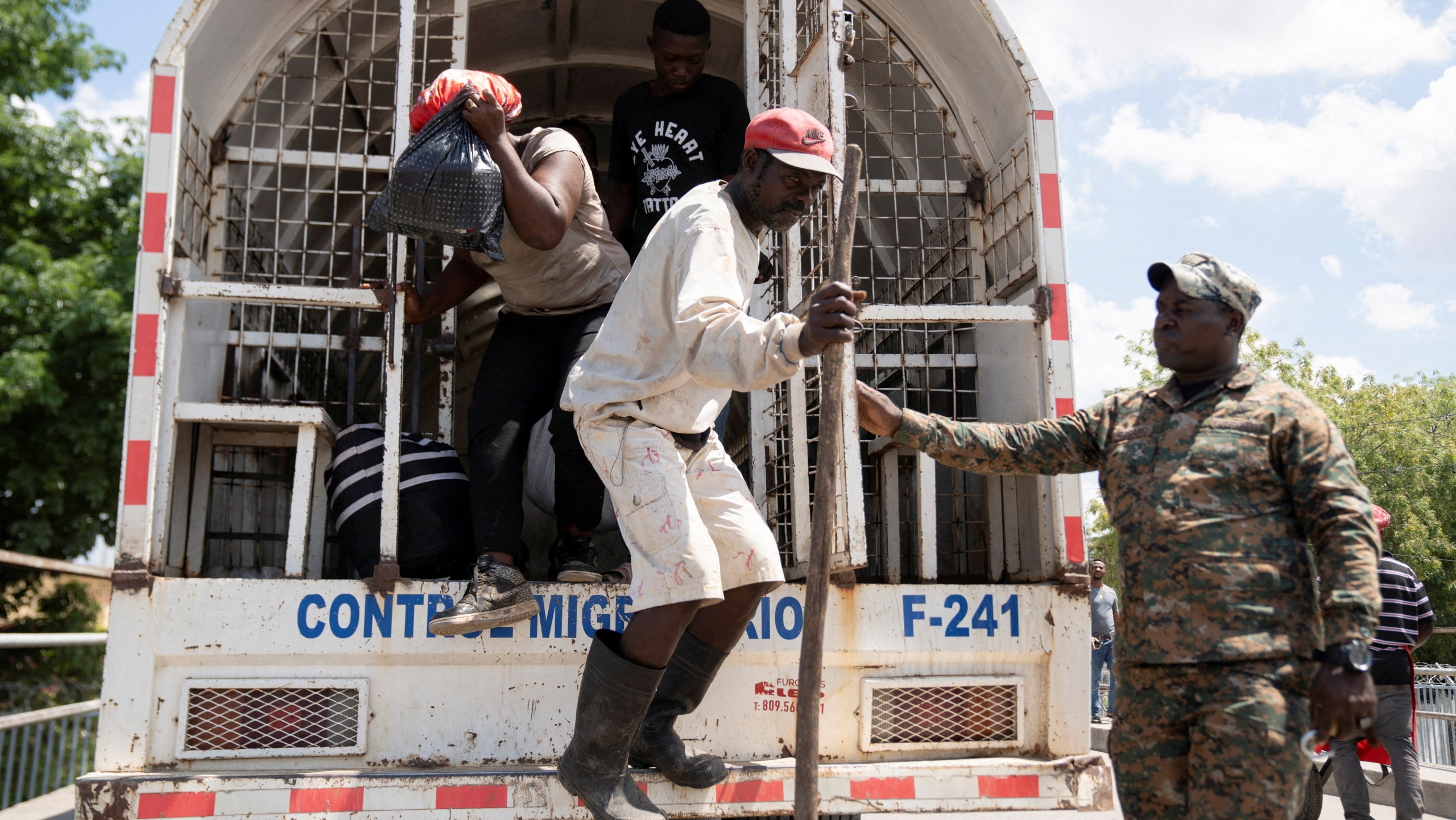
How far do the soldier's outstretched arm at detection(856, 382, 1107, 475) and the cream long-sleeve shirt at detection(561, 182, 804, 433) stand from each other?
1.64 feet

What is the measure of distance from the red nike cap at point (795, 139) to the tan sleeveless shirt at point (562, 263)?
0.78 m

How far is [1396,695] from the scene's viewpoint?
4898 mm

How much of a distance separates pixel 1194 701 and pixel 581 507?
5.77ft

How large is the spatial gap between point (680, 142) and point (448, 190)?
1.34 metres

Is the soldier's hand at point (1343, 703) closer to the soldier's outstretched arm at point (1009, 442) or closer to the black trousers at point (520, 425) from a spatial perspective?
the soldier's outstretched arm at point (1009, 442)

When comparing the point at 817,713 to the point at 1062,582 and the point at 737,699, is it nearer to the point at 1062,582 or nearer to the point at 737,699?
the point at 737,699

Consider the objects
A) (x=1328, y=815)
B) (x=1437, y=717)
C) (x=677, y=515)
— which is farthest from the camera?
(x=1437, y=717)

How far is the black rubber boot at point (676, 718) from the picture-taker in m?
2.64

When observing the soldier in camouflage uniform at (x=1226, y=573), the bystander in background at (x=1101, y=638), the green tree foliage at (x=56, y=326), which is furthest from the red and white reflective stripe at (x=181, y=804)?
the green tree foliage at (x=56, y=326)

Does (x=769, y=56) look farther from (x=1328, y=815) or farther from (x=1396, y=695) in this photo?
(x=1328, y=815)

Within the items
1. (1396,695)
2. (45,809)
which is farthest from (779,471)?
(45,809)

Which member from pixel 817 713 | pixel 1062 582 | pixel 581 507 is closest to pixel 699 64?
pixel 581 507

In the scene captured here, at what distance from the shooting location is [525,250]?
126 inches

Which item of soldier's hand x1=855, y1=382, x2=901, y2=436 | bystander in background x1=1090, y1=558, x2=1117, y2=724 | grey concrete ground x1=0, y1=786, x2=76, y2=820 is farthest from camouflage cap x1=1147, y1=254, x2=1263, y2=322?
bystander in background x1=1090, y1=558, x2=1117, y2=724
